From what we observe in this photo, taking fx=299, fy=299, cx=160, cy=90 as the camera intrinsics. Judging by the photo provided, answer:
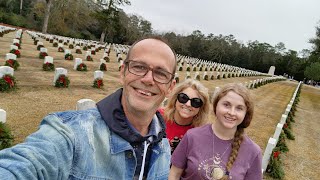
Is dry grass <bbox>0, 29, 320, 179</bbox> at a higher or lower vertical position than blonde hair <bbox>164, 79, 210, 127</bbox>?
lower

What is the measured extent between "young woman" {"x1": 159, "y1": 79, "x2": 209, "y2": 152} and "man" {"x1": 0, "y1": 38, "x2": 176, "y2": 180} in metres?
1.87

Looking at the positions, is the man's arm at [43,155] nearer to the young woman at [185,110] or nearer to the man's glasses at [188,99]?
the young woman at [185,110]

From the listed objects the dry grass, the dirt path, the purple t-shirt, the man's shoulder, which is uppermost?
the man's shoulder

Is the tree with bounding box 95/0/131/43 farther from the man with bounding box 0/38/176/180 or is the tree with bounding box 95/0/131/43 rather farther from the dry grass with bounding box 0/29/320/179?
the man with bounding box 0/38/176/180

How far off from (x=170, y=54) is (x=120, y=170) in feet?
2.44

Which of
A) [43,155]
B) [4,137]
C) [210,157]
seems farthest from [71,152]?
[4,137]

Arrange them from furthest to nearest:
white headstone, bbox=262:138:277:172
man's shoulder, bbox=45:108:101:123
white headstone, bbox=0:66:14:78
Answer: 1. white headstone, bbox=0:66:14:78
2. white headstone, bbox=262:138:277:172
3. man's shoulder, bbox=45:108:101:123

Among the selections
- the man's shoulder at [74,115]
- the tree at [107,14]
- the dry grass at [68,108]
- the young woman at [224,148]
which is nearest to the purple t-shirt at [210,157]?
the young woman at [224,148]

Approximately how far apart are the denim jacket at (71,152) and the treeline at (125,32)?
29958 mm

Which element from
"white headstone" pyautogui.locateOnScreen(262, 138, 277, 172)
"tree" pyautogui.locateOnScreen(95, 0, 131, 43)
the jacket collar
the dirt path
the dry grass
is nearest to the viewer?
the jacket collar

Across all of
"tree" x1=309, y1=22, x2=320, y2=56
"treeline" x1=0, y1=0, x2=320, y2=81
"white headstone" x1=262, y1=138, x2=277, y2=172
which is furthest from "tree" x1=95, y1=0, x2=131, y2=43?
"white headstone" x1=262, y1=138, x2=277, y2=172

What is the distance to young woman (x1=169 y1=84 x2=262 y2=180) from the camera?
2.88 m

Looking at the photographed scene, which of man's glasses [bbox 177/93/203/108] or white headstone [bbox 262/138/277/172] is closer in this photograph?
man's glasses [bbox 177/93/203/108]

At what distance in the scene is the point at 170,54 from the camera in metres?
1.83
